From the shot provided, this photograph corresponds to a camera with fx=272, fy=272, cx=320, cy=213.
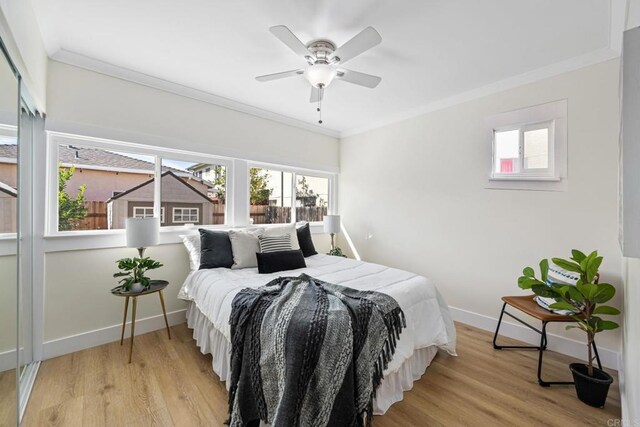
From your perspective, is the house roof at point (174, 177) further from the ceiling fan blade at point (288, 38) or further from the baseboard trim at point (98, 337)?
the ceiling fan blade at point (288, 38)

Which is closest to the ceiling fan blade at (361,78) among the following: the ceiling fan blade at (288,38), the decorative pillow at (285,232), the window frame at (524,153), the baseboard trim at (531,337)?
the ceiling fan blade at (288,38)

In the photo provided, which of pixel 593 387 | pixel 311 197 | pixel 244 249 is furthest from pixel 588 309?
pixel 311 197

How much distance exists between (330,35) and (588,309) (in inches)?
104

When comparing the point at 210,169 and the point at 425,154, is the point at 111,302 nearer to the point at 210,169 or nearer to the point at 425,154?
the point at 210,169

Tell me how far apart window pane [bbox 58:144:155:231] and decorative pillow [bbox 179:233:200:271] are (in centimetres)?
54

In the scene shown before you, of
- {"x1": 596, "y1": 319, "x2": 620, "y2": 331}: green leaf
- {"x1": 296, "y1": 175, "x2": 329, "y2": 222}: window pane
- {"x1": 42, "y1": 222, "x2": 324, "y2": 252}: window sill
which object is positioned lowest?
{"x1": 596, "y1": 319, "x2": 620, "y2": 331}: green leaf

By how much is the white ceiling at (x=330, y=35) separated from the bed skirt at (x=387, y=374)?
2.25 metres

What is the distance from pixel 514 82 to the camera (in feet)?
8.75

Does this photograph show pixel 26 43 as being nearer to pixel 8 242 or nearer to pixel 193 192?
pixel 8 242

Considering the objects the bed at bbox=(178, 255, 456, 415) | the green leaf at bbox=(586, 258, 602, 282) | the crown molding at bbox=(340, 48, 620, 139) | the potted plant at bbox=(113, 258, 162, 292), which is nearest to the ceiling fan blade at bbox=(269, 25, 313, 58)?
the bed at bbox=(178, 255, 456, 415)

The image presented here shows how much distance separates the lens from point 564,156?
2.41 metres

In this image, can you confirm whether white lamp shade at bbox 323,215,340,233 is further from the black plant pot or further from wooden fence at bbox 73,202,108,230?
the black plant pot

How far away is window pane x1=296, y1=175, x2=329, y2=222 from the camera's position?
429 cm

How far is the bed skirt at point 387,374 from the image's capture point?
5.68 ft
